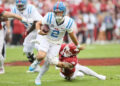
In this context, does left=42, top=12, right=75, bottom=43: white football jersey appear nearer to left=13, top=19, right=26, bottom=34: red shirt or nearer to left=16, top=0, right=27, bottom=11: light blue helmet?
left=16, top=0, right=27, bottom=11: light blue helmet

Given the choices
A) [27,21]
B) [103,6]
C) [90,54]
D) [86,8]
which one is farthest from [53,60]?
[103,6]

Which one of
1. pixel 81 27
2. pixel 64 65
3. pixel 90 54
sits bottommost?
pixel 90 54

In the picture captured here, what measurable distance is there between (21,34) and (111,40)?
570 centimetres

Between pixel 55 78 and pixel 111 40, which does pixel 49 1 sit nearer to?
pixel 111 40

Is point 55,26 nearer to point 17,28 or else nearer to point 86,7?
point 17,28

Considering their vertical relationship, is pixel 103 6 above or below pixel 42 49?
above

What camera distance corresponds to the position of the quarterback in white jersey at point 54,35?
815 centimetres

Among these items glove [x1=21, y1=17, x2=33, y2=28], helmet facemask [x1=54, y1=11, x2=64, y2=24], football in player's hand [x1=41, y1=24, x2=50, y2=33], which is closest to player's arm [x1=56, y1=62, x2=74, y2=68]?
football in player's hand [x1=41, y1=24, x2=50, y2=33]

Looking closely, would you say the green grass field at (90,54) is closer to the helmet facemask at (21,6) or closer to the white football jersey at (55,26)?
the helmet facemask at (21,6)

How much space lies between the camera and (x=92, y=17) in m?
21.3

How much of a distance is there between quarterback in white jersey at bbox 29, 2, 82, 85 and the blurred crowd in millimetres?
11316

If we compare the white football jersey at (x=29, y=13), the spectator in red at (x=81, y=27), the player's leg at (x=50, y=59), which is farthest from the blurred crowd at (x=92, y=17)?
the player's leg at (x=50, y=59)

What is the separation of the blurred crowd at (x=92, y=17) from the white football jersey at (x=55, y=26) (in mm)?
11308

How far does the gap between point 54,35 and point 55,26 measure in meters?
0.22
